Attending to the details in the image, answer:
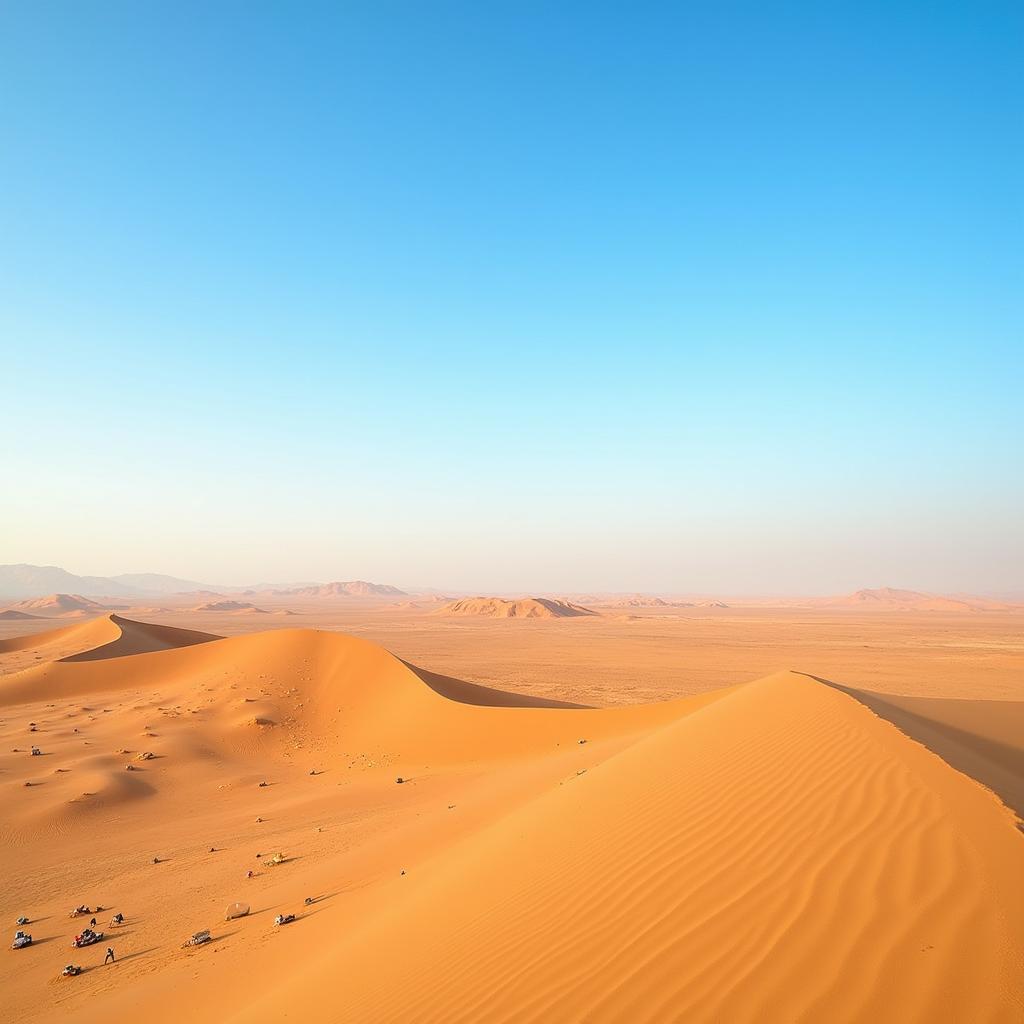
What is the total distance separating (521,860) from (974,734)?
9.17 m

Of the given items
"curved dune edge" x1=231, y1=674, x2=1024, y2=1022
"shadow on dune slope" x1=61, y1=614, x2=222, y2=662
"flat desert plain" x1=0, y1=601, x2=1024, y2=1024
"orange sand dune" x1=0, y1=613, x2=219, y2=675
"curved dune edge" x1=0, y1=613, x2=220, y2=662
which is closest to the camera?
"curved dune edge" x1=231, y1=674, x2=1024, y2=1022

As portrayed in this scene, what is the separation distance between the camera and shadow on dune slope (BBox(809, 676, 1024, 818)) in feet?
19.0

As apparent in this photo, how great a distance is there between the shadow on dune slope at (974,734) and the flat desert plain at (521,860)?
0.10 m

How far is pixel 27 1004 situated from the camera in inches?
198

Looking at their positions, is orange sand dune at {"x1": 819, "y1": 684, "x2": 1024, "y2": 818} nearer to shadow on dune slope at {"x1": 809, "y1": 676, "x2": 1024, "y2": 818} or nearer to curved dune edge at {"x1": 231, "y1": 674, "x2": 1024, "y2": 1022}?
shadow on dune slope at {"x1": 809, "y1": 676, "x2": 1024, "y2": 818}

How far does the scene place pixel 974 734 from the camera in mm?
10195

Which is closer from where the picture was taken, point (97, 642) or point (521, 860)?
point (521, 860)

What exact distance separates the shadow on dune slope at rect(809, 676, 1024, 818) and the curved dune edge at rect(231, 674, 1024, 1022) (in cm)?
53

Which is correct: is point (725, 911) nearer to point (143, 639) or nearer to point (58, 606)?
point (143, 639)

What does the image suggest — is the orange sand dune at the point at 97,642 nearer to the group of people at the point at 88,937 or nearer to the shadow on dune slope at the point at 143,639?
the shadow on dune slope at the point at 143,639

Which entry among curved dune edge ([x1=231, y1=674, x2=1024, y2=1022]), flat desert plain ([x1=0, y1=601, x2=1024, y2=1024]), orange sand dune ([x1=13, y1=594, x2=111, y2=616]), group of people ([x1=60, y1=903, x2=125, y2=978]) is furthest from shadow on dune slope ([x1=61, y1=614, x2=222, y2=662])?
orange sand dune ([x1=13, y1=594, x2=111, y2=616])

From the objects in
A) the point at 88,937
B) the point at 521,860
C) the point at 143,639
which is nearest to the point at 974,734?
the point at 521,860

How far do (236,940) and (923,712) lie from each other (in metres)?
12.8

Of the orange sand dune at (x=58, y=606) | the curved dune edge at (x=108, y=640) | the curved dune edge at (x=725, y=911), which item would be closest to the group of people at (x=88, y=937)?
the curved dune edge at (x=725, y=911)
